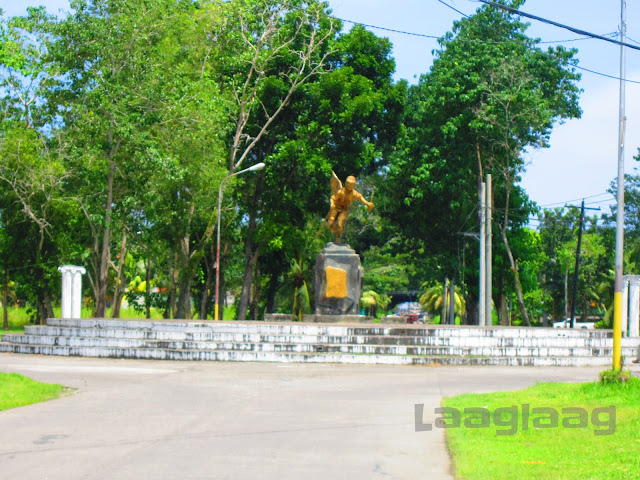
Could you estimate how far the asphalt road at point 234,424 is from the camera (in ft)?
25.1

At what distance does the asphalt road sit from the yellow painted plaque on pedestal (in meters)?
8.46

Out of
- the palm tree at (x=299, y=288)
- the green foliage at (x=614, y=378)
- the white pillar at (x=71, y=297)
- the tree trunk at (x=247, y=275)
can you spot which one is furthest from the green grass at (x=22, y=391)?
the palm tree at (x=299, y=288)

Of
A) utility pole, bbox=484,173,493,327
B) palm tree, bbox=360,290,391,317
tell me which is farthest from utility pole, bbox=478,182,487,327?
palm tree, bbox=360,290,391,317

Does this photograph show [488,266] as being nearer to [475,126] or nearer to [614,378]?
[475,126]

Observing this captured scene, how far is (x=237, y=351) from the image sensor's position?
67.1ft

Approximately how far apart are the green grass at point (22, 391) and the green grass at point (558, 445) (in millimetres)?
5849

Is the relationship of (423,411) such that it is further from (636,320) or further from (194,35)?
(194,35)

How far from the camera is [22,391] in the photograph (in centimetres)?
1280

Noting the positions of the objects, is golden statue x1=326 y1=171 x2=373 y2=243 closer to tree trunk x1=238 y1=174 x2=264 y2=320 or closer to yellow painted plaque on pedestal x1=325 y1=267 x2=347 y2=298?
yellow painted plaque on pedestal x1=325 y1=267 x2=347 y2=298

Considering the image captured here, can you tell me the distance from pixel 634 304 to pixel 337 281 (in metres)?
8.46

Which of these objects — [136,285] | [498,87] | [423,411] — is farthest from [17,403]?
[136,285]

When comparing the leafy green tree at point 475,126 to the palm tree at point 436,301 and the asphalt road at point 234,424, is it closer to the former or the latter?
the asphalt road at point 234,424

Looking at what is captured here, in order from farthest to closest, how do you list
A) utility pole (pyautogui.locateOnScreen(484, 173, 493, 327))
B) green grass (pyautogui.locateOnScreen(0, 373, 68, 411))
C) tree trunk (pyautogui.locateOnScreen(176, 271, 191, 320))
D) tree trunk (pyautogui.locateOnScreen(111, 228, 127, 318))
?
tree trunk (pyautogui.locateOnScreen(111, 228, 127, 318)) < tree trunk (pyautogui.locateOnScreen(176, 271, 191, 320)) < utility pole (pyautogui.locateOnScreen(484, 173, 493, 327)) < green grass (pyautogui.locateOnScreen(0, 373, 68, 411))

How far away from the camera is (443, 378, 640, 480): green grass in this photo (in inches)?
279
